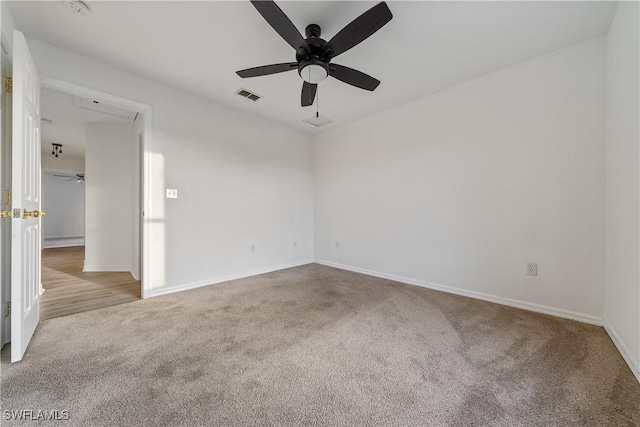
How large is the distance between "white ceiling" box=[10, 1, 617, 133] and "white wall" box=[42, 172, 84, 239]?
27.6 ft

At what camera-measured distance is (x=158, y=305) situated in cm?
253

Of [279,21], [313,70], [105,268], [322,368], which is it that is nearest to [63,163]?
[105,268]

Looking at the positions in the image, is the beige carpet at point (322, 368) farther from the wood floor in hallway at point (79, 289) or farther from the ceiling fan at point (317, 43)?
the ceiling fan at point (317, 43)

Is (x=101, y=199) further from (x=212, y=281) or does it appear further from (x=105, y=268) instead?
(x=212, y=281)

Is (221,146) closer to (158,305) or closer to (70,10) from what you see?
(70,10)

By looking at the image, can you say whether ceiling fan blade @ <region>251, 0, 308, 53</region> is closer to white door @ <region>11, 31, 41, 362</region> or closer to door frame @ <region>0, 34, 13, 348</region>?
white door @ <region>11, 31, 41, 362</region>

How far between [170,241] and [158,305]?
0.76 m

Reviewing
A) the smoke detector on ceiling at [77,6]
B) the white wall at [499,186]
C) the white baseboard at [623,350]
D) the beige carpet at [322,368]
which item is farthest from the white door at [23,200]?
the white baseboard at [623,350]

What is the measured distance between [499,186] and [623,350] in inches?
61.4

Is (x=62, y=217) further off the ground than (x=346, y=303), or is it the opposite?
(x=62, y=217)

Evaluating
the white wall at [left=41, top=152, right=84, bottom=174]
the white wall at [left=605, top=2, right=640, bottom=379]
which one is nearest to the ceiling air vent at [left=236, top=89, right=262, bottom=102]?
the white wall at [left=605, top=2, right=640, bottom=379]

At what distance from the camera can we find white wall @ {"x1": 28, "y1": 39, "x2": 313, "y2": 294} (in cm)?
274

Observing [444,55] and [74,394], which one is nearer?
[74,394]

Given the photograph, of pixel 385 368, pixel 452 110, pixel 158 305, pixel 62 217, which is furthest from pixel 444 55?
pixel 62 217
